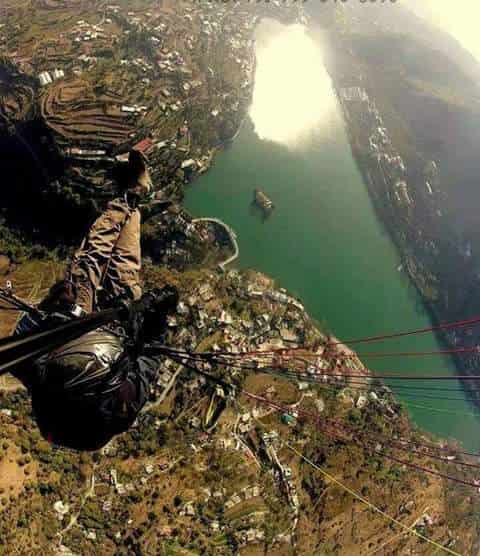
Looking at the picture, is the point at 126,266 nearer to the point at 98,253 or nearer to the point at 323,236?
the point at 98,253

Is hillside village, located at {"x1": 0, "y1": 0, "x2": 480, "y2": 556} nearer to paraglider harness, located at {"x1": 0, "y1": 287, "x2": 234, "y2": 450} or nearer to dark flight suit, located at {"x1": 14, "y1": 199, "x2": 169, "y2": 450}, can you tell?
paraglider harness, located at {"x1": 0, "y1": 287, "x2": 234, "y2": 450}

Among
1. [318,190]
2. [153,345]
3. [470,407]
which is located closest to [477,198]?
[318,190]

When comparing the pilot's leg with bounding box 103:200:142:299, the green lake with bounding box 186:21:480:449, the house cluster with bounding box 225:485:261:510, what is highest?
the pilot's leg with bounding box 103:200:142:299

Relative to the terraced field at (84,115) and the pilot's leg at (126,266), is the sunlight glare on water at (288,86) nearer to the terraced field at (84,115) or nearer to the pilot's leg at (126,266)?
the terraced field at (84,115)

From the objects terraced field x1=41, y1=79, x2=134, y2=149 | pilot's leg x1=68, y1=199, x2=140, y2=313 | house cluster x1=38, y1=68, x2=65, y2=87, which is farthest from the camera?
house cluster x1=38, y1=68, x2=65, y2=87

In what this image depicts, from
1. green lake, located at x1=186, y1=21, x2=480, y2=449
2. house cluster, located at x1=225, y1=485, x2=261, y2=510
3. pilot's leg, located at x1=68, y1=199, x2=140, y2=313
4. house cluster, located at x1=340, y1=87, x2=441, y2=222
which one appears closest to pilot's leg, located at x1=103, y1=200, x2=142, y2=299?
pilot's leg, located at x1=68, y1=199, x2=140, y2=313

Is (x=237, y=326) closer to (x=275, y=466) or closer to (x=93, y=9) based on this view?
(x=275, y=466)

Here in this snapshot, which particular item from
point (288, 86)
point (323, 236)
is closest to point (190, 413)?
point (323, 236)
